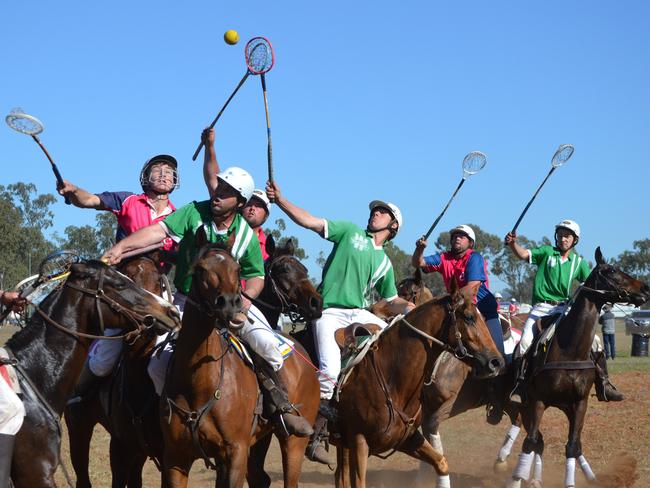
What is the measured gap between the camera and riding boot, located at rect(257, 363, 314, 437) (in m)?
7.80

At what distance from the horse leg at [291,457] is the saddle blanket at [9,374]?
9.37ft

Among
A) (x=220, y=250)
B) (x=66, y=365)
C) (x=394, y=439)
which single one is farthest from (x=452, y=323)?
(x=66, y=365)

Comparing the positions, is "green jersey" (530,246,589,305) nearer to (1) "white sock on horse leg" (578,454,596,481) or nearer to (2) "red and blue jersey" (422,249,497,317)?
(2) "red and blue jersey" (422,249,497,317)

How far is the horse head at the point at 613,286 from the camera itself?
37.1ft

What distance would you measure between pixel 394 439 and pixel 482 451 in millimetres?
5880

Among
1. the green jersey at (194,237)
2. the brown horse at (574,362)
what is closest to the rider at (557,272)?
the brown horse at (574,362)

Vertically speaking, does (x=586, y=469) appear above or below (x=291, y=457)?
below

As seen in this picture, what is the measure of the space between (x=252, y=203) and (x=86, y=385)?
9.35 ft

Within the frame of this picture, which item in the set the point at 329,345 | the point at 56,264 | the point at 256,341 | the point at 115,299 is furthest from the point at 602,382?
the point at 56,264

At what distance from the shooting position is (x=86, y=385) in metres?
8.61

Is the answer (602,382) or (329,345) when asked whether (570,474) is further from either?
(329,345)

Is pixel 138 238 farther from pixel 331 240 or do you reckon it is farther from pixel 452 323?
pixel 452 323

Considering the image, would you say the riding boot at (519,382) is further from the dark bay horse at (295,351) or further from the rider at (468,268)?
the dark bay horse at (295,351)

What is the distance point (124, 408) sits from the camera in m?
8.05
